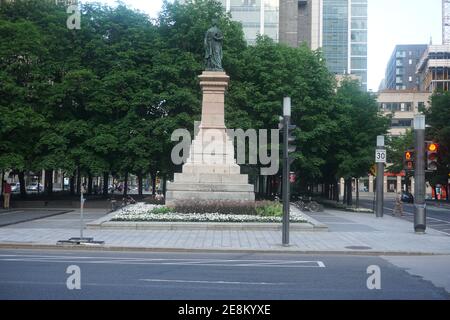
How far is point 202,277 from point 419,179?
1603 cm

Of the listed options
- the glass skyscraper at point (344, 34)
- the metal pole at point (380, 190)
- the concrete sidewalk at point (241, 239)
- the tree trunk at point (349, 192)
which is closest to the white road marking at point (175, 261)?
the concrete sidewalk at point (241, 239)

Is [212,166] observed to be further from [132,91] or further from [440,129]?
[440,129]

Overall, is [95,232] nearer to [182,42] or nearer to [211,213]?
[211,213]

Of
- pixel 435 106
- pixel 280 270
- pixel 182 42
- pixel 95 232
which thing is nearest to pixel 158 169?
pixel 182 42

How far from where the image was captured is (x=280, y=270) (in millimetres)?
14211

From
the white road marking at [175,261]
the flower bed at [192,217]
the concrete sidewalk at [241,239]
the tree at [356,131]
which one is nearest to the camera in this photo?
the white road marking at [175,261]

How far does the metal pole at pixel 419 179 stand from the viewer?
25625 millimetres

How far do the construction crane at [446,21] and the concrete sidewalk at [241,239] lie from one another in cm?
13615

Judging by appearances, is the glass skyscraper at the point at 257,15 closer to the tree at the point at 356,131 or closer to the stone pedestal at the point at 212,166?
the tree at the point at 356,131

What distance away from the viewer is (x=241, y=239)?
2155 centimetres

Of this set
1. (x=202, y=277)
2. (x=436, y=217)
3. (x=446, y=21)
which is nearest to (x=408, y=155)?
(x=436, y=217)

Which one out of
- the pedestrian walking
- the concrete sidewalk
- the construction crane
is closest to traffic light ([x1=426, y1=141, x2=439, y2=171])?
the concrete sidewalk

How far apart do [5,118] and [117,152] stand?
8467 millimetres

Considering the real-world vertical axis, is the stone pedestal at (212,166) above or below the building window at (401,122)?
below
